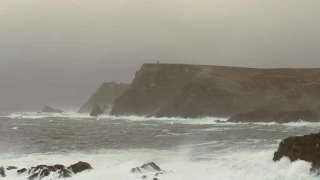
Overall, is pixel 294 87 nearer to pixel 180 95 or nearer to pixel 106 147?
pixel 180 95

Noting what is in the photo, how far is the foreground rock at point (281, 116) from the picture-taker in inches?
3118

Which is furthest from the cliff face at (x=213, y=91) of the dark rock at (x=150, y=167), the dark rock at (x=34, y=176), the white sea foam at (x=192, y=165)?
the dark rock at (x=34, y=176)

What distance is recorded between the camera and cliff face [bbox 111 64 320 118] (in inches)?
4429

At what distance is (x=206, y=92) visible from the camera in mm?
120000

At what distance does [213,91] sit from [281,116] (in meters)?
40.8

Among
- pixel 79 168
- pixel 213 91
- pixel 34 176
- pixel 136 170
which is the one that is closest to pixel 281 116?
pixel 213 91

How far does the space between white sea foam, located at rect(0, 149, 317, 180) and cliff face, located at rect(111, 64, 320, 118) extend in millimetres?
80284

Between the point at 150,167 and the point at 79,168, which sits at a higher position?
the point at 150,167

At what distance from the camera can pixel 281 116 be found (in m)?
81.6

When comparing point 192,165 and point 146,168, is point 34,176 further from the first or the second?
point 192,165

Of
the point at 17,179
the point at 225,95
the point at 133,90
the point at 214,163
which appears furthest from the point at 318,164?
the point at 133,90

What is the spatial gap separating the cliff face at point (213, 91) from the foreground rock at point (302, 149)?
86082 millimetres

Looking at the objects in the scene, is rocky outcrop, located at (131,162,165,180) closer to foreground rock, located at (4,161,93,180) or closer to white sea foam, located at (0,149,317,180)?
white sea foam, located at (0,149,317,180)

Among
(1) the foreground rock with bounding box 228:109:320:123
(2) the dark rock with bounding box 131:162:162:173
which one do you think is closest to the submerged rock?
(2) the dark rock with bounding box 131:162:162:173
